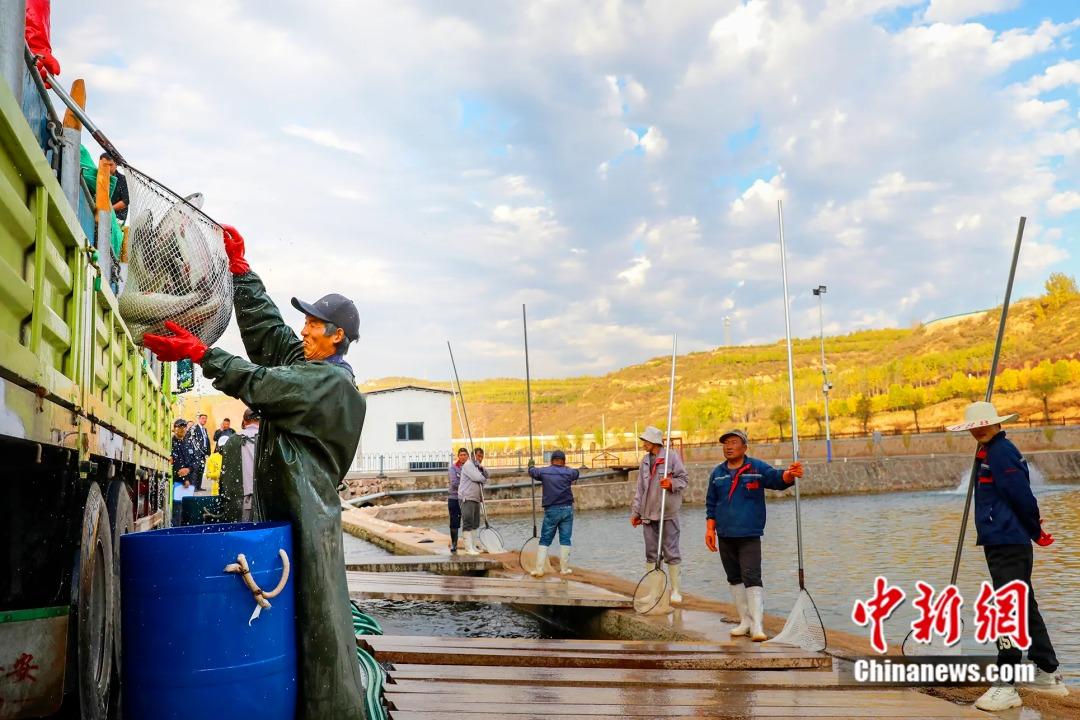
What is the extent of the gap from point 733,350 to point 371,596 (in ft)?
511

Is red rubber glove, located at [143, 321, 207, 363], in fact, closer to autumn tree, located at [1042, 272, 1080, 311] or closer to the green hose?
the green hose

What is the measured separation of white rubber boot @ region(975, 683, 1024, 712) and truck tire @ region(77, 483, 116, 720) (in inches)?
192

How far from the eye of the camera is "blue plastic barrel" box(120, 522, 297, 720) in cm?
264

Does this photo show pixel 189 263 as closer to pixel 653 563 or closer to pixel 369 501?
pixel 653 563

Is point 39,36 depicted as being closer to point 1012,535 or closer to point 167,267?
point 167,267

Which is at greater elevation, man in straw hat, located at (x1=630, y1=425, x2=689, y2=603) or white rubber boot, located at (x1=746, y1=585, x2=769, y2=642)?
man in straw hat, located at (x1=630, y1=425, x2=689, y2=603)

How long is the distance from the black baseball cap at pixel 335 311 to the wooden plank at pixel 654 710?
239 cm

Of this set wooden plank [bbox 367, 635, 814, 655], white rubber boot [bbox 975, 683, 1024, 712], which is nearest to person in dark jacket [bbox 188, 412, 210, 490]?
wooden plank [bbox 367, 635, 814, 655]

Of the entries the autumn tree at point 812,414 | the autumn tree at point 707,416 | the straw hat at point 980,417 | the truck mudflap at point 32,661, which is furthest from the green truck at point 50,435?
the autumn tree at point 812,414

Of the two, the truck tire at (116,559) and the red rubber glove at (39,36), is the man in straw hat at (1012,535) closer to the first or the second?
the truck tire at (116,559)

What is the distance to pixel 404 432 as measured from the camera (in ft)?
143

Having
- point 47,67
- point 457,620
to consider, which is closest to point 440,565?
point 457,620

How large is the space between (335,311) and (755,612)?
5232 millimetres

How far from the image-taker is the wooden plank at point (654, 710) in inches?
182
